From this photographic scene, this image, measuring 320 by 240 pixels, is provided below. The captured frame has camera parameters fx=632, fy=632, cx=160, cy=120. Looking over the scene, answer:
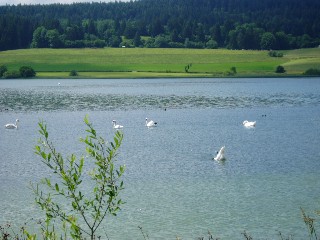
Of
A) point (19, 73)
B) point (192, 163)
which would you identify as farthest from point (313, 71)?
point (192, 163)

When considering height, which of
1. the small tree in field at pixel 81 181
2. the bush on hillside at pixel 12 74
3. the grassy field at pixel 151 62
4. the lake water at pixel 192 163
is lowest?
the bush on hillside at pixel 12 74

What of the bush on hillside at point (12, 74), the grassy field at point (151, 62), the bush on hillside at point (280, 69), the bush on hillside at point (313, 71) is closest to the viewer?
the bush on hillside at point (313, 71)

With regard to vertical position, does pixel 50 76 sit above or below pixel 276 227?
below

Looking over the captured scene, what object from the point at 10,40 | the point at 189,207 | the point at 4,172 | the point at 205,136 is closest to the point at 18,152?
the point at 4,172

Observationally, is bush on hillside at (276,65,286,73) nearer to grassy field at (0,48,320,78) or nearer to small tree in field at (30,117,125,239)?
grassy field at (0,48,320,78)

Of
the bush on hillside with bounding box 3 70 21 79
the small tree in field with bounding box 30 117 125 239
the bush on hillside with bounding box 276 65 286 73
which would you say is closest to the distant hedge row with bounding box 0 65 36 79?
the bush on hillside with bounding box 3 70 21 79

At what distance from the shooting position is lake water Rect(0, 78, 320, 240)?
2141cm

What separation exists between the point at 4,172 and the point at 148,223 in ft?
41.1

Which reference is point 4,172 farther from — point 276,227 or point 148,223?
point 276,227

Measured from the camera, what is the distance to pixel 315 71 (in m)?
120

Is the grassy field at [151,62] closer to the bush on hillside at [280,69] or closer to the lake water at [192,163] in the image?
the bush on hillside at [280,69]

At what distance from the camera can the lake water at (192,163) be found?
21.4 m

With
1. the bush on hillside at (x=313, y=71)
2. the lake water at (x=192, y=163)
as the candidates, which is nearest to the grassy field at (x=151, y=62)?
the bush on hillside at (x=313, y=71)

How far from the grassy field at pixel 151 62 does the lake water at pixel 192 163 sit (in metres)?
50.7
